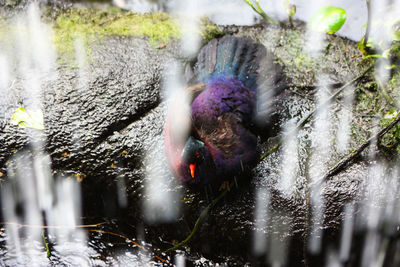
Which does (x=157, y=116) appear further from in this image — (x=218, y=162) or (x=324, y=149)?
(x=324, y=149)

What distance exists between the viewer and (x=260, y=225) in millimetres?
2254

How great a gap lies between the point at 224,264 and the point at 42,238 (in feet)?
4.68

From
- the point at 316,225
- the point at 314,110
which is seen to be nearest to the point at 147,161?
the point at 316,225

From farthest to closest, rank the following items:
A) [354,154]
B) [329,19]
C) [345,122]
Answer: [329,19]
[345,122]
[354,154]

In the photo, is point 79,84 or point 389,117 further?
point 79,84

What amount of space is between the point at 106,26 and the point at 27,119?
129 centimetres

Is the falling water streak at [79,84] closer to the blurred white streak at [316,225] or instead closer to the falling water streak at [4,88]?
the falling water streak at [4,88]

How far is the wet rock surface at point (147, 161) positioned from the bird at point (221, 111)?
205 mm

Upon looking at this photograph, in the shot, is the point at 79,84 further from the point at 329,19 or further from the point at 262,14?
the point at 329,19

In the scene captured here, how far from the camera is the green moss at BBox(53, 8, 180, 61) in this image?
9.89ft

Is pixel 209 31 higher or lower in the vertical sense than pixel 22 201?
higher

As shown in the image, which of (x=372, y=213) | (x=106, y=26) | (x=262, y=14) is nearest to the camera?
(x=372, y=213)

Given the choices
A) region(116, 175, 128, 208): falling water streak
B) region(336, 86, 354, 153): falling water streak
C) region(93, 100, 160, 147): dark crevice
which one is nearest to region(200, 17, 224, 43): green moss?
region(93, 100, 160, 147): dark crevice

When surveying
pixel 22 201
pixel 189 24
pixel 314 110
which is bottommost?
pixel 22 201
